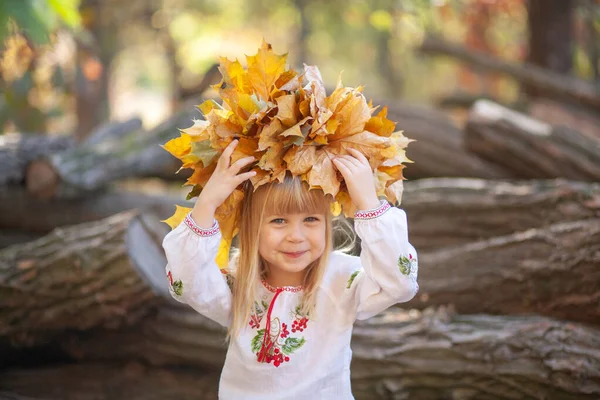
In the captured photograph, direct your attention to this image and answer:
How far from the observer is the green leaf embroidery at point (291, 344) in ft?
7.54

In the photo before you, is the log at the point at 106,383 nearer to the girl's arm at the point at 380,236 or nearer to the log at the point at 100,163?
the log at the point at 100,163

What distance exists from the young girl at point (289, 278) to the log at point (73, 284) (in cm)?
120

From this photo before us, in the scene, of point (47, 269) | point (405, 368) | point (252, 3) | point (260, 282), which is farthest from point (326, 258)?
point (252, 3)

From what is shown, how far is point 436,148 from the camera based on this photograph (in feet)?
16.9

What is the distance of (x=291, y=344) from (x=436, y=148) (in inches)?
126

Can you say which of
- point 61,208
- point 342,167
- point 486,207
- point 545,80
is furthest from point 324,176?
point 545,80

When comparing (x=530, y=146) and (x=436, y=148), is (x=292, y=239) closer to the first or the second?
(x=530, y=146)

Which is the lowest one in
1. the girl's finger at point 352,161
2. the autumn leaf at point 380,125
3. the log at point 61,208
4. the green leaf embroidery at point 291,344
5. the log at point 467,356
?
the log at point 467,356

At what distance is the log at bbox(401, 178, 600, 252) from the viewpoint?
145 inches

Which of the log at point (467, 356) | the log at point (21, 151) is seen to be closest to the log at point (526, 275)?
the log at point (467, 356)

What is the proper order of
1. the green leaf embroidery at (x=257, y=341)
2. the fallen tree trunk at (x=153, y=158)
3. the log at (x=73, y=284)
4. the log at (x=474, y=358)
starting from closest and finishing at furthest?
Result: the green leaf embroidery at (x=257, y=341) → the log at (x=474, y=358) → the log at (x=73, y=284) → the fallen tree trunk at (x=153, y=158)

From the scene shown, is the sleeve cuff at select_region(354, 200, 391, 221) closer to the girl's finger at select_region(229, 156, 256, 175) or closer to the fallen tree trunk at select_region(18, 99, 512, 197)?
the girl's finger at select_region(229, 156, 256, 175)

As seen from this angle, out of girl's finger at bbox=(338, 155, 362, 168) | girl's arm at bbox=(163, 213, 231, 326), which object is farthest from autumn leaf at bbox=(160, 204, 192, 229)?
girl's finger at bbox=(338, 155, 362, 168)

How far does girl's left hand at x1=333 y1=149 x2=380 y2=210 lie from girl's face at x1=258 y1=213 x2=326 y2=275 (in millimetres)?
184
